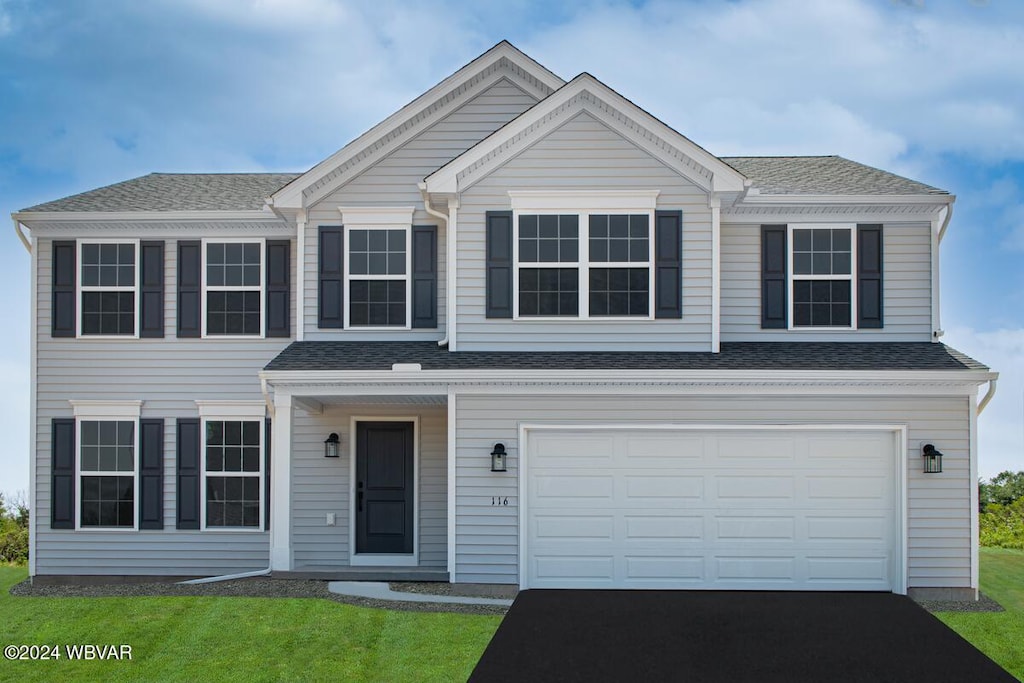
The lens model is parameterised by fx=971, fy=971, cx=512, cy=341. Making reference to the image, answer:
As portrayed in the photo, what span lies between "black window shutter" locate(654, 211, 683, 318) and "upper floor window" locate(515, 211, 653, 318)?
11cm

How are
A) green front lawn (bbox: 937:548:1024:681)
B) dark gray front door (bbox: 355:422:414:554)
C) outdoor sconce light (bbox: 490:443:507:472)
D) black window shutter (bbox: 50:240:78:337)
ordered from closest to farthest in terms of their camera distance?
green front lawn (bbox: 937:548:1024:681), outdoor sconce light (bbox: 490:443:507:472), dark gray front door (bbox: 355:422:414:554), black window shutter (bbox: 50:240:78:337)

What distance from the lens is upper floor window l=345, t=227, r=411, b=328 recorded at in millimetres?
14539

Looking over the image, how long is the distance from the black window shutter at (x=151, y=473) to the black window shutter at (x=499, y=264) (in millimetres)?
5853

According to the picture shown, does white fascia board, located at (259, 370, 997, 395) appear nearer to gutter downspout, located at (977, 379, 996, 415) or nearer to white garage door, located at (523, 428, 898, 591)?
gutter downspout, located at (977, 379, 996, 415)

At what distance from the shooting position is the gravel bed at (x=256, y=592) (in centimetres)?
1166

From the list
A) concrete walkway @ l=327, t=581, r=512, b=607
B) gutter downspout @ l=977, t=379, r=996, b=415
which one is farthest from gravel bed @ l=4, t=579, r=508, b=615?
gutter downspout @ l=977, t=379, r=996, b=415

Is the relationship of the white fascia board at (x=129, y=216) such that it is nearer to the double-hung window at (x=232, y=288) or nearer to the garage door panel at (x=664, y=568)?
the double-hung window at (x=232, y=288)

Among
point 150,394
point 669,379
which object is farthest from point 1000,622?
point 150,394

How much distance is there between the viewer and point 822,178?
15703 mm

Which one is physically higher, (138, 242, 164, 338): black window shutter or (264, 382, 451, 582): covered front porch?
(138, 242, 164, 338): black window shutter

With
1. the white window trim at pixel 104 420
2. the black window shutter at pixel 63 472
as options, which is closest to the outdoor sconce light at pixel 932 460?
the white window trim at pixel 104 420

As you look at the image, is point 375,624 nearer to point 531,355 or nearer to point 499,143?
point 531,355

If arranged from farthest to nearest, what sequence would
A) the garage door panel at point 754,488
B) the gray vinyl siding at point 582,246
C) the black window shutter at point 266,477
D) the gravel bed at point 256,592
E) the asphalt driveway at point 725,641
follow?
the black window shutter at point 266,477 → the gray vinyl siding at point 582,246 → the garage door panel at point 754,488 → the gravel bed at point 256,592 → the asphalt driveway at point 725,641

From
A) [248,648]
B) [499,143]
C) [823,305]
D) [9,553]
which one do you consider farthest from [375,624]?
[9,553]
